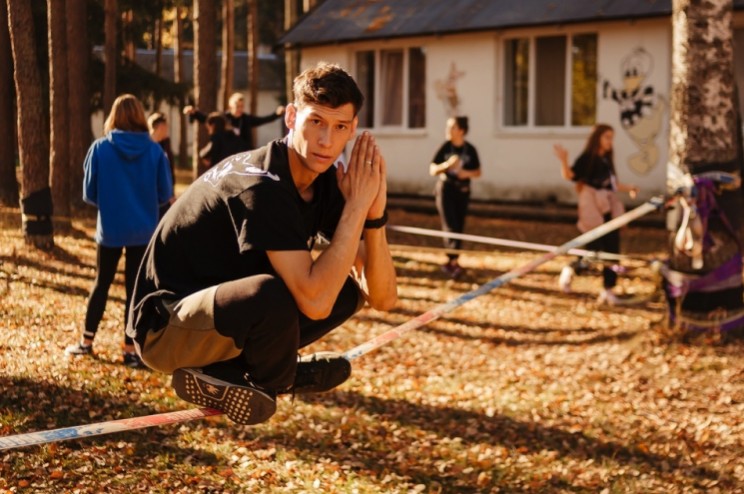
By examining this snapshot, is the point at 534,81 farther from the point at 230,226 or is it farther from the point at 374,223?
the point at 230,226

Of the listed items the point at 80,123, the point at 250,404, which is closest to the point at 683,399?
the point at 250,404

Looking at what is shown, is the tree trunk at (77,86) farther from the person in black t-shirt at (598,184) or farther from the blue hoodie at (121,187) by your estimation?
the person in black t-shirt at (598,184)

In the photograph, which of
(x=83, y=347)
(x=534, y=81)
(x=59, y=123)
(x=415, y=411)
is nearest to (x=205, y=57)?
(x=59, y=123)

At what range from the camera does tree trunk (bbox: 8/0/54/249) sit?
34.2ft

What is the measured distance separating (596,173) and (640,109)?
7.28 m

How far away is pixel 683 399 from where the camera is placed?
8266mm

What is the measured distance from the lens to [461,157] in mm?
13188

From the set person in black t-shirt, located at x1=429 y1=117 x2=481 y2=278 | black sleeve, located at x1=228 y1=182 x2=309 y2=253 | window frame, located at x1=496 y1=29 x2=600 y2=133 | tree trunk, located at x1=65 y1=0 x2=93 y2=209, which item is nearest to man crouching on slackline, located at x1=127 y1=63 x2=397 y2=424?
black sleeve, located at x1=228 y1=182 x2=309 y2=253

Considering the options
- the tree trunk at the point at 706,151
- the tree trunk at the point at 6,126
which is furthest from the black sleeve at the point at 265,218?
the tree trunk at the point at 6,126

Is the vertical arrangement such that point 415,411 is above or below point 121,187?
below

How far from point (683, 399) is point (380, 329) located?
3.38 m

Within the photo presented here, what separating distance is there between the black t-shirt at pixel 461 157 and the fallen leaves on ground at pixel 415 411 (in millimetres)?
2443

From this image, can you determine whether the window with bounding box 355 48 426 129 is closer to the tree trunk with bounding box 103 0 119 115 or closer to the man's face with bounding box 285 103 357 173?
the tree trunk with bounding box 103 0 119 115

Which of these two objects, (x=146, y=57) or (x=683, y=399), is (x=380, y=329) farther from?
(x=146, y=57)
